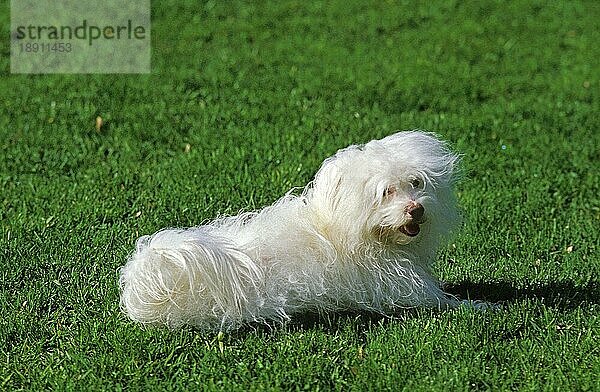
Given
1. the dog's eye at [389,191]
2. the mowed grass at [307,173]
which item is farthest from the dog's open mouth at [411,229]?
the mowed grass at [307,173]

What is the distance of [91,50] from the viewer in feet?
32.9

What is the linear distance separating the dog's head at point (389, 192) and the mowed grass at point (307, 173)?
0.48 meters

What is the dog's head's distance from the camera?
176 inches

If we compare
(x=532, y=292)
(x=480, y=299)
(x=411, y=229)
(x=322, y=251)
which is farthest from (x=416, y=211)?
(x=532, y=292)

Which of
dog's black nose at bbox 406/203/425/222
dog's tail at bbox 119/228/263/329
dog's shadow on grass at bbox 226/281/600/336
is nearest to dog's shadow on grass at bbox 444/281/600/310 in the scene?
dog's shadow on grass at bbox 226/281/600/336

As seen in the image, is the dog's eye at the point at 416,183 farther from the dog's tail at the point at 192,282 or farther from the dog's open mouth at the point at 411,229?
the dog's tail at the point at 192,282

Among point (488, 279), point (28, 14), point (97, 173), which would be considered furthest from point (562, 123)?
point (28, 14)

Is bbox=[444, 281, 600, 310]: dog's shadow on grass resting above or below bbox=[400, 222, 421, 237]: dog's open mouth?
below

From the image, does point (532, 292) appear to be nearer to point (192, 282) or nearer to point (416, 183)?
point (416, 183)

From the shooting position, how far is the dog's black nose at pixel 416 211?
443 cm

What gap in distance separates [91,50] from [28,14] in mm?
1340

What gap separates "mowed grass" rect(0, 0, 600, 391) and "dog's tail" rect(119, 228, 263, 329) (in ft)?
0.39

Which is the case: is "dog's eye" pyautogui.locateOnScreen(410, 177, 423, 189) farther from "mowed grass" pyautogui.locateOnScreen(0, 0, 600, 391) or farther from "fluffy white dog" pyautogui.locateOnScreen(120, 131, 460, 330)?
"mowed grass" pyautogui.locateOnScreen(0, 0, 600, 391)

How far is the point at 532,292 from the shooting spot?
526 centimetres
